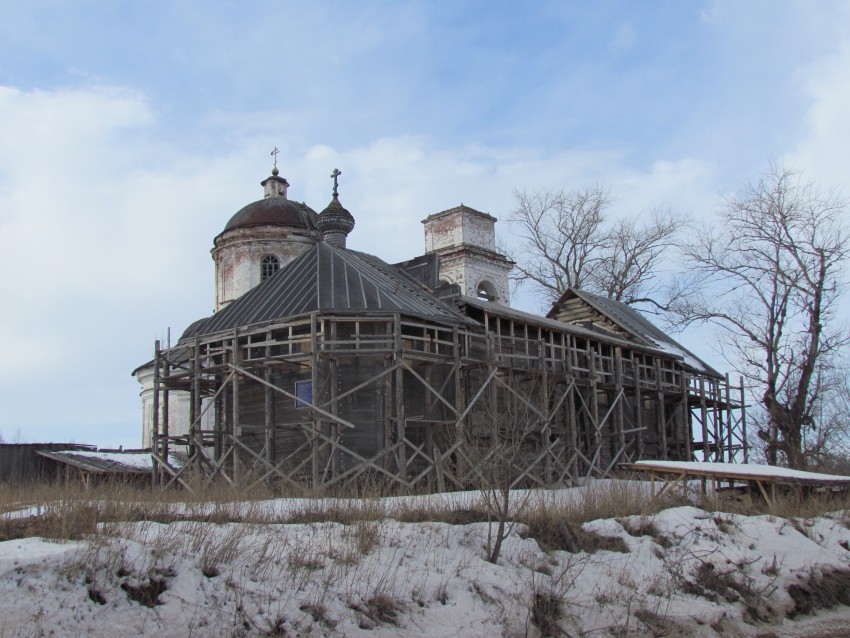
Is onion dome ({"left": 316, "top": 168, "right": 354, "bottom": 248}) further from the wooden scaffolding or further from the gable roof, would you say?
the gable roof

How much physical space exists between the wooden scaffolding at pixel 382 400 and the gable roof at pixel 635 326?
4654 millimetres

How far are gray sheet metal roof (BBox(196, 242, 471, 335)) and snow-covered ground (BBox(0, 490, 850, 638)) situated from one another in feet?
21.0

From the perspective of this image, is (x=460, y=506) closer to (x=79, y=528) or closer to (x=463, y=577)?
(x=463, y=577)

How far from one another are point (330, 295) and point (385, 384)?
2.57 meters

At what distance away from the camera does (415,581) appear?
10.9 m

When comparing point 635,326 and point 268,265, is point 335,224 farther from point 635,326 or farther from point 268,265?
point 635,326

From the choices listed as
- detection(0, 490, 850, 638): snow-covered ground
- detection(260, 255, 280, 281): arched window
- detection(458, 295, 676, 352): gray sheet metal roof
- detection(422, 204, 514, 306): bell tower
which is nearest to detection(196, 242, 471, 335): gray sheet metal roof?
detection(458, 295, 676, 352): gray sheet metal roof

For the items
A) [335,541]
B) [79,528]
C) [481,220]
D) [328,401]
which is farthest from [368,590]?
[481,220]

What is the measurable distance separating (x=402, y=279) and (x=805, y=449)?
16997 mm

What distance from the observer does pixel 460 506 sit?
14.4 meters

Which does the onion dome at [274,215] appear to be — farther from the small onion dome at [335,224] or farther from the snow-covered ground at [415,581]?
the snow-covered ground at [415,581]

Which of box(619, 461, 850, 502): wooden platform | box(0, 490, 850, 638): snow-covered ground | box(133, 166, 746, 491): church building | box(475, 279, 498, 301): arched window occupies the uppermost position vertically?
box(475, 279, 498, 301): arched window

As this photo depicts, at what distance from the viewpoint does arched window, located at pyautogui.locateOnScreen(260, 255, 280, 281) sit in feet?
109

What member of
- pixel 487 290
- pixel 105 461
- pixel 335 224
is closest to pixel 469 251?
pixel 487 290
